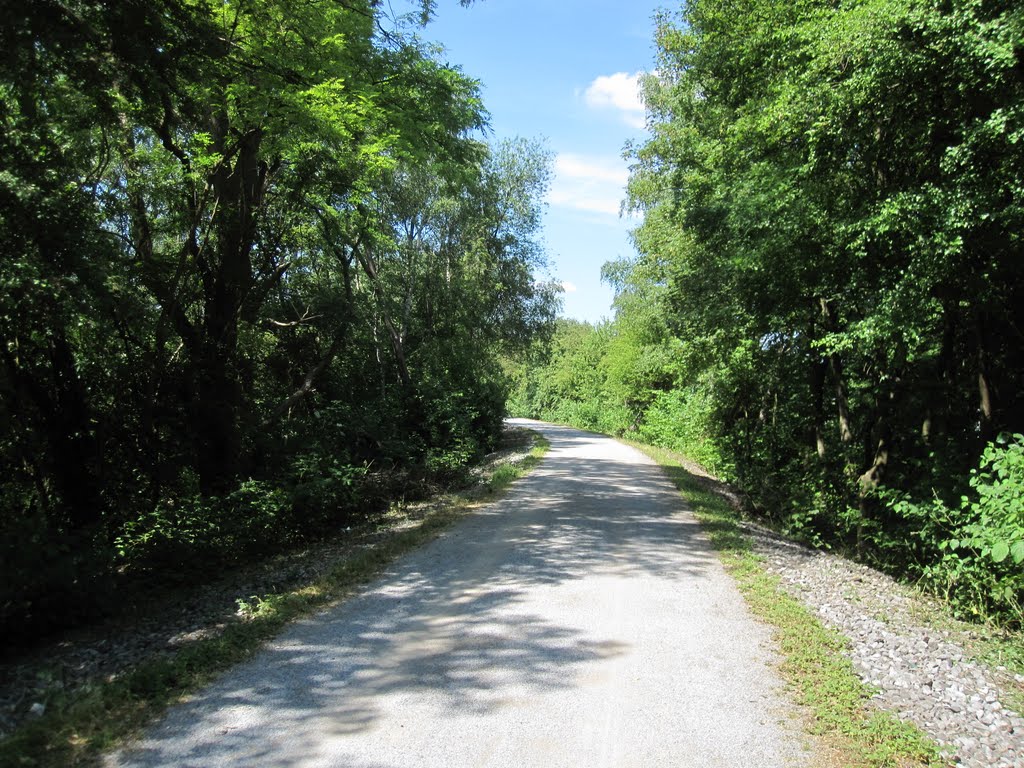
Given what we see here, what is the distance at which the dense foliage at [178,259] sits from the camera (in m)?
6.14

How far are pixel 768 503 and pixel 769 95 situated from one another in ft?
26.6

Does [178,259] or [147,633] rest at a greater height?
[178,259]

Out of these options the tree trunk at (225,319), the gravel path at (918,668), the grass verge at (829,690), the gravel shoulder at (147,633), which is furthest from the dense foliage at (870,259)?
the tree trunk at (225,319)

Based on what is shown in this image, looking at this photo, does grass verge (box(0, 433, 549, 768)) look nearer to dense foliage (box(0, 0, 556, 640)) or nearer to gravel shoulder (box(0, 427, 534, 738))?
gravel shoulder (box(0, 427, 534, 738))

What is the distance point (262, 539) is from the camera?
8641 millimetres

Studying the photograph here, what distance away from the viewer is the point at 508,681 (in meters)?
4.09

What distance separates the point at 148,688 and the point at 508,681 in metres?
2.37

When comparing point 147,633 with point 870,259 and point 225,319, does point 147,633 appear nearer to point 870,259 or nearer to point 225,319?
point 225,319

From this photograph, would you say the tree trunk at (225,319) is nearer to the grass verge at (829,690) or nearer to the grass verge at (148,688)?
the grass verge at (148,688)

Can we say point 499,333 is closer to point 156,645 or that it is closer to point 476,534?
point 476,534

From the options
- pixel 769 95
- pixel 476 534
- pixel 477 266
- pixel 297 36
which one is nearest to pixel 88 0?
pixel 297 36

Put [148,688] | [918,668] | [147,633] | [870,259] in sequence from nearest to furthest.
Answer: [148,688] < [918,668] < [147,633] < [870,259]

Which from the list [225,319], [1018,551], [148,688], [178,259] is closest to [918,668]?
[1018,551]

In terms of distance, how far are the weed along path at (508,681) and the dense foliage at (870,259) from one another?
2.74 metres
